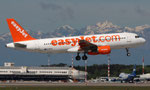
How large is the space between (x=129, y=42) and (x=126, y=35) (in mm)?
1881

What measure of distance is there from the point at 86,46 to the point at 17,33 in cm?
1810

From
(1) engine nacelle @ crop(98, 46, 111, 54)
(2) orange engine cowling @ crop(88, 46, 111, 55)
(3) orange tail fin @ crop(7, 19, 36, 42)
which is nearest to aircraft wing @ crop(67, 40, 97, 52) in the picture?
(2) orange engine cowling @ crop(88, 46, 111, 55)

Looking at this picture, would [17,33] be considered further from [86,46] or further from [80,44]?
[86,46]

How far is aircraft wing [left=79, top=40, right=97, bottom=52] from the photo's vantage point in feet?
348

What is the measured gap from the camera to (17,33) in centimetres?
11181

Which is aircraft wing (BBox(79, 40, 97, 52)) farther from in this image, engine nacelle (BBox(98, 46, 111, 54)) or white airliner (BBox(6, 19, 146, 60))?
engine nacelle (BBox(98, 46, 111, 54))

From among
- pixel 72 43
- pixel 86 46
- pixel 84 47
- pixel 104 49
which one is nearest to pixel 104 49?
pixel 104 49

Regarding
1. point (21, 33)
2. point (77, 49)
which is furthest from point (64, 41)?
point (21, 33)

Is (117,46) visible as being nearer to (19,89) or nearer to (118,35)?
(118,35)

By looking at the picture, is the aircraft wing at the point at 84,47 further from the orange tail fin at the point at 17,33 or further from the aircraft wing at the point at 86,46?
the orange tail fin at the point at 17,33

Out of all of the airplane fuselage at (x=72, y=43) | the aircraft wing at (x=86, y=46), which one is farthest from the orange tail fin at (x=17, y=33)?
the aircraft wing at (x=86, y=46)

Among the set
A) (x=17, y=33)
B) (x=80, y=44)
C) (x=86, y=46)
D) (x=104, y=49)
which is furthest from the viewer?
(x=17, y=33)

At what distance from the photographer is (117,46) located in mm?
107625

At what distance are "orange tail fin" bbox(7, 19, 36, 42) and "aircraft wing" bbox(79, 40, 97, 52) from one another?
13.2 meters
